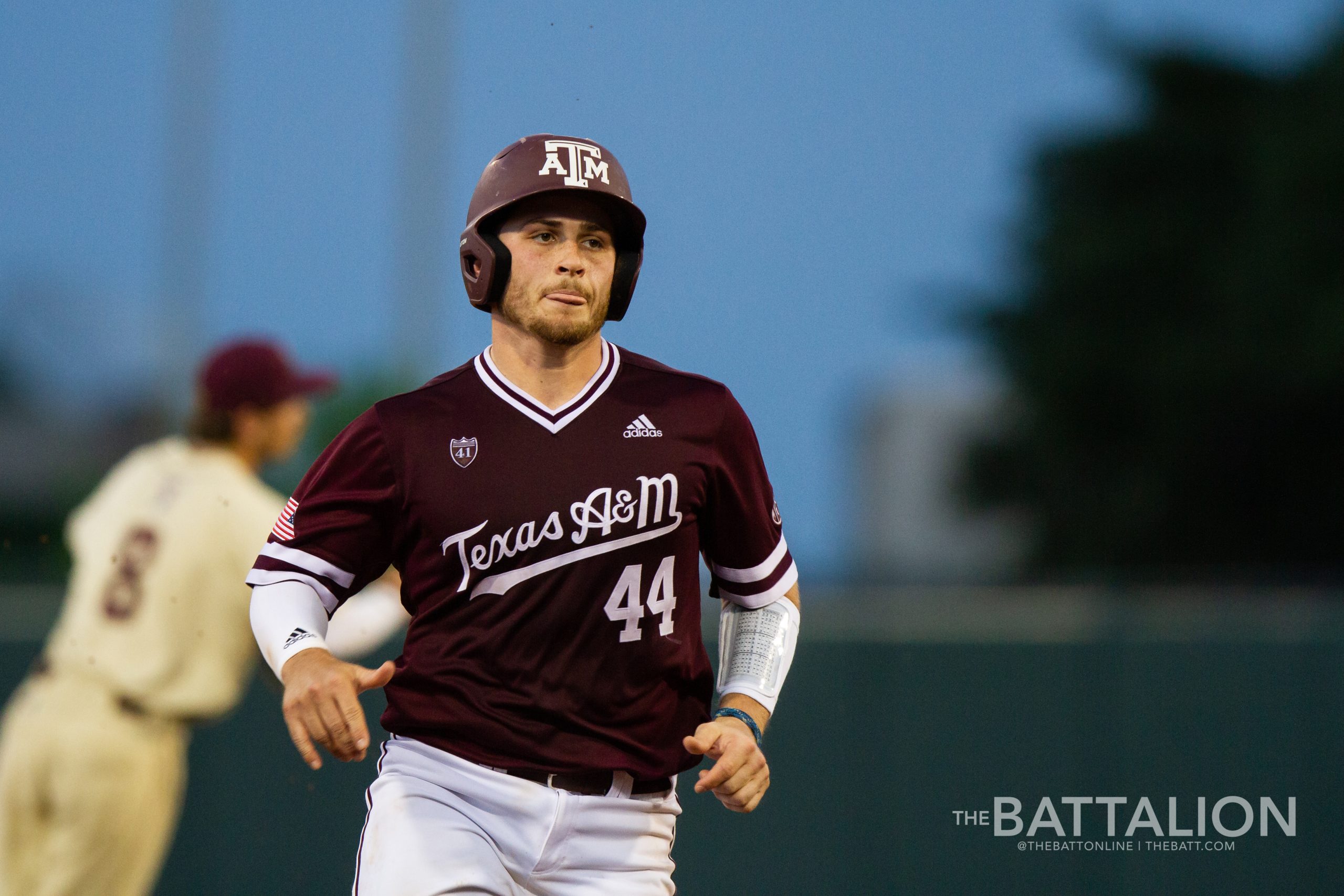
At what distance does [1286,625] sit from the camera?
6.31m

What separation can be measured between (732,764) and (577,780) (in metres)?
0.31

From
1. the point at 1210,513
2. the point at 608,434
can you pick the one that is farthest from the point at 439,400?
the point at 1210,513

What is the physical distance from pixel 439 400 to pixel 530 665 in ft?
1.73

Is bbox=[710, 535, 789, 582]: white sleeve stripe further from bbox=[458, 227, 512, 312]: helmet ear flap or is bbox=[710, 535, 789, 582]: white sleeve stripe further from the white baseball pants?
bbox=[458, 227, 512, 312]: helmet ear flap

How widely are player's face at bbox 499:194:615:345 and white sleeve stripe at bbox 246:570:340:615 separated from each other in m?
0.62

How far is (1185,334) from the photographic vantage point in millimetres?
20125

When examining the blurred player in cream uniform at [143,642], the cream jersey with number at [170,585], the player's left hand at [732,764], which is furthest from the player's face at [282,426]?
the player's left hand at [732,764]

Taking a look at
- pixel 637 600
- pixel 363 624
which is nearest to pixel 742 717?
pixel 637 600

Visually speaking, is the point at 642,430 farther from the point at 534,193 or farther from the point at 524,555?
the point at 534,193

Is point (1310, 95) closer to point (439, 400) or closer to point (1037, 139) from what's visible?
point (1037, 139)

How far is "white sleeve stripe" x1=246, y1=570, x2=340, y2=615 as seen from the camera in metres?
2.87

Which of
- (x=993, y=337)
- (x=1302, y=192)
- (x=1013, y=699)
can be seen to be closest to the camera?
(x=1013, y=699)

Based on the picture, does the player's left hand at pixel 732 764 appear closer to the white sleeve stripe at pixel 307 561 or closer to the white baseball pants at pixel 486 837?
the white baseball pants at pixel 486 837

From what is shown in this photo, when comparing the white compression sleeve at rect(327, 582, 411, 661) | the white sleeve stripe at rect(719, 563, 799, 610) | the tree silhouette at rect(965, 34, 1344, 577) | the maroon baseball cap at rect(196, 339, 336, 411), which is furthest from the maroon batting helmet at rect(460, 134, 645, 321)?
the tree silhouette at rect(965, 34, 1344, 577)
